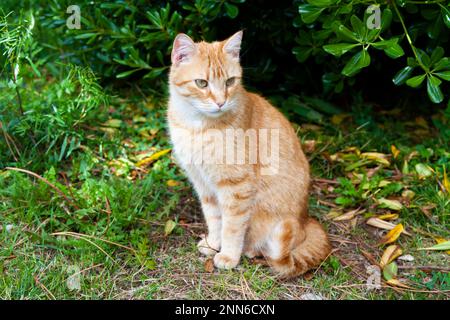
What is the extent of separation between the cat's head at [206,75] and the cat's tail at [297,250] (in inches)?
31.4

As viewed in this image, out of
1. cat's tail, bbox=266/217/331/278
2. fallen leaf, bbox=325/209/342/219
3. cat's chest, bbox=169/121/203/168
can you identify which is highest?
cat's chest, bbox=169/121/203/168

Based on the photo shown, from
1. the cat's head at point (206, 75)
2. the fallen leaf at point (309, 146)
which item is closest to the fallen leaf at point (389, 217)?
the fallen leaf at point (309, 146)

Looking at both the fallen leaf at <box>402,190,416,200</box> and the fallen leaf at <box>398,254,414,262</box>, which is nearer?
the fallen leaf at <box>398,254,414,262</box>

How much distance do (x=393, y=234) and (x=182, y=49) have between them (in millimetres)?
1781

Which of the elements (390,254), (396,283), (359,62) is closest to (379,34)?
(359,62)

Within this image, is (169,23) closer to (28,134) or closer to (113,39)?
(113,39)

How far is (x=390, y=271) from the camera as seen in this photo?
3064mm

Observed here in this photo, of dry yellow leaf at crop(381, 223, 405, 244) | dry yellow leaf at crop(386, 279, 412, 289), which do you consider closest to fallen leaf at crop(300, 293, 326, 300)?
dry yellow leaf at crop(386, 279, 412, 289)

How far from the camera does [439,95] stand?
3049 mm

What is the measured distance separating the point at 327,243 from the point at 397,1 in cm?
160

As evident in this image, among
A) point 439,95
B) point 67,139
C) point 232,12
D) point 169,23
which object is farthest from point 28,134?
Answer: point 439,95

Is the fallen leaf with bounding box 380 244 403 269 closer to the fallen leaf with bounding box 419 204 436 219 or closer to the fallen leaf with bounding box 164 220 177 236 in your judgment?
the fallen leaf with bounding box 419 204 436 219

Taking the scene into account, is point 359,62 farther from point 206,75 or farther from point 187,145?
point 187,145

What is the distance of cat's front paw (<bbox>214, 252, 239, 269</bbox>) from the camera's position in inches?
122
